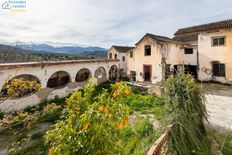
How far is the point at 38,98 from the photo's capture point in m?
12.5

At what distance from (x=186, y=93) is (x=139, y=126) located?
290cm

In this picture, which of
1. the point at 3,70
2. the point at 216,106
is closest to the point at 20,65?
the point at 3,70

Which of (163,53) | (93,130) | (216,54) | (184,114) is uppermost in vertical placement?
(163,53)

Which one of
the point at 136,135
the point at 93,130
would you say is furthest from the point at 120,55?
the point at 93,130

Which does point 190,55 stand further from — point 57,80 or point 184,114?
point 184,114

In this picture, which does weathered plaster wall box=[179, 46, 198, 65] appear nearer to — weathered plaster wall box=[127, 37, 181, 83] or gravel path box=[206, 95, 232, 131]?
weathered plaster wall box=[127, 37, 181, 83]

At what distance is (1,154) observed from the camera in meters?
6.46

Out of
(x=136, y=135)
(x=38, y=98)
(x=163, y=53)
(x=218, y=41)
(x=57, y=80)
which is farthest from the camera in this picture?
(x=163, y=53)

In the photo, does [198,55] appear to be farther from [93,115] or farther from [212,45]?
[93,115]

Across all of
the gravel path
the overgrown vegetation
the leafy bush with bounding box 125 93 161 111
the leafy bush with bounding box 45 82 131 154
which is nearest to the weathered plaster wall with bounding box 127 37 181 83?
the leafy bush with bounding box 125 93 161 111

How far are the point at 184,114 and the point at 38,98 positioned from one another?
11.3 metres

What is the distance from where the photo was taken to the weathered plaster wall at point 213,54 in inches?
599

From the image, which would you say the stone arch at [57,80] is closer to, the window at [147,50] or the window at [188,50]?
the window at [147,50]

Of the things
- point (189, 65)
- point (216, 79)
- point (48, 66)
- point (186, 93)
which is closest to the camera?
point (186, 93)
